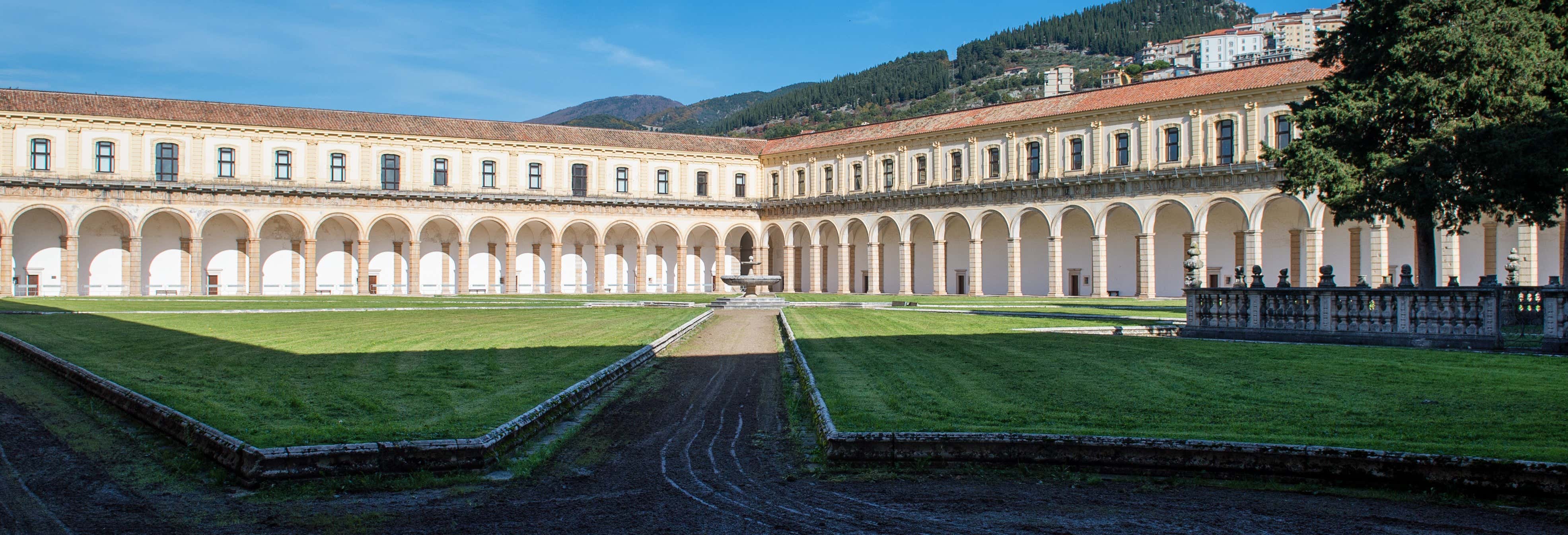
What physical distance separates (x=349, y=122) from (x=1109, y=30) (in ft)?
468

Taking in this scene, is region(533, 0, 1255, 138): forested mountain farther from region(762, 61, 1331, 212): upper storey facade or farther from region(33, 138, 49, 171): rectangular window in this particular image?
region(33, 138, 49, 171): rectangular window

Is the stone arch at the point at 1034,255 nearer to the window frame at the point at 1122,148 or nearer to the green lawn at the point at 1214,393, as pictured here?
the window frame at the point at 1122,148

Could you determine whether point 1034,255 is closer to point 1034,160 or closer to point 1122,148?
point 1034,160

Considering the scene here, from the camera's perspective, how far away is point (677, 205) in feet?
187

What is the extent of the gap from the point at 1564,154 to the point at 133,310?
3122 centimetres

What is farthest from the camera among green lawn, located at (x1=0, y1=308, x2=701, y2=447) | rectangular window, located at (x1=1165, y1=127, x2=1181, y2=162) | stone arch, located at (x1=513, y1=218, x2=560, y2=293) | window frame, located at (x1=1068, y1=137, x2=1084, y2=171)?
stone arch, located at (x1=513, y1=218, x2=560, y2=293)

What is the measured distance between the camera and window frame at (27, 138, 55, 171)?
143 feet

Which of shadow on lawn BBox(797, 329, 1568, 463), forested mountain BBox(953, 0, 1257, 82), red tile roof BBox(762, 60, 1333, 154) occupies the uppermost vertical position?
forested mountain BBox(953, 0, 1257, 82)

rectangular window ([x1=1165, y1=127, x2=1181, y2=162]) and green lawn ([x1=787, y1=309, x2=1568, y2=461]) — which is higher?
rectangular window ([x1=1165, y1=127, x2=1181, y2=162])

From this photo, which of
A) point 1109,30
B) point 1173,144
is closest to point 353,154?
point 1173,144

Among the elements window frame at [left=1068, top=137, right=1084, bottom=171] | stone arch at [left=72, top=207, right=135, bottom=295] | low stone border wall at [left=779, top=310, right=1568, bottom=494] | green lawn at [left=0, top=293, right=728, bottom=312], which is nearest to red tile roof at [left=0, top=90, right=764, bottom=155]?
stone arch at [left=72, top=207, right=135, bottom=295]

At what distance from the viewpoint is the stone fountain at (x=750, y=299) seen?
33812 millimetres

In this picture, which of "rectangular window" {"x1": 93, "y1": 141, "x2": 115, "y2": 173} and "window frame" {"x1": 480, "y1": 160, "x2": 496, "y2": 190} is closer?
"rectangular window" {"x1": 93, "y1": 141, "x2": 115, "y2": 173}

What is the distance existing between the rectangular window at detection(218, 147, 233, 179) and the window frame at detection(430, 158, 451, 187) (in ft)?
28.9
